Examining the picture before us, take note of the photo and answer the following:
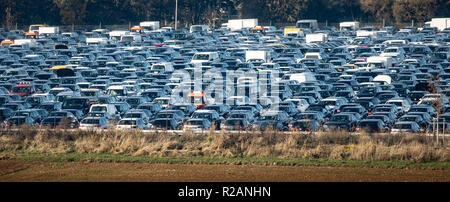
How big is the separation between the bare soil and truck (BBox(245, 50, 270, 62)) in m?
28.4

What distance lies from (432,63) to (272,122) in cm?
2285

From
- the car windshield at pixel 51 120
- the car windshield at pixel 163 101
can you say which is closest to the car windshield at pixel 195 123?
the car windshield at pixel 51 120

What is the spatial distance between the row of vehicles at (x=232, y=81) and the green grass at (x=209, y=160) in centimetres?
406

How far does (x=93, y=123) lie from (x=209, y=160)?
8.21 meters

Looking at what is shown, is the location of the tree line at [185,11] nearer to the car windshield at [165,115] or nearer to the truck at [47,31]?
the truck at [47,31]

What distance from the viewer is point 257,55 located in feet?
185

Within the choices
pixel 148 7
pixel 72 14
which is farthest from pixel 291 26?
pixel 72 14

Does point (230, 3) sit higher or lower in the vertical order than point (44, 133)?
higher

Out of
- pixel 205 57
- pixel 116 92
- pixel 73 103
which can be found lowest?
pixel 73 103

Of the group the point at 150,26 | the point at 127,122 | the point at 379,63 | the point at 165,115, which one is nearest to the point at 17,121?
the point at 127,122

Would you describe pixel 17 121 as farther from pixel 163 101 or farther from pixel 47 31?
pixel 47 31

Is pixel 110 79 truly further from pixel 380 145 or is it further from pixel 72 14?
pixel 72 14

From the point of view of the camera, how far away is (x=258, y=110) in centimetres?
3906

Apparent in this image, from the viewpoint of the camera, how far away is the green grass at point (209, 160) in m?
27.5
